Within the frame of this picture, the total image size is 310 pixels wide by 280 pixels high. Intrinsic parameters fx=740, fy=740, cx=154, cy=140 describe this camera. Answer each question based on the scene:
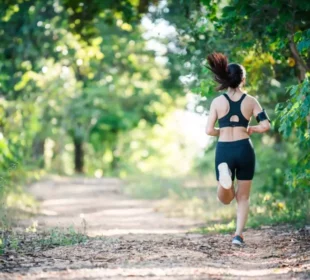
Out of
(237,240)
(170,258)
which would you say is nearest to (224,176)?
(237,240)

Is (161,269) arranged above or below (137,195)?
above

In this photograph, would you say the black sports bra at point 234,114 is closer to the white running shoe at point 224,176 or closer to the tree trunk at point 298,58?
the white running shoe at point 224,176

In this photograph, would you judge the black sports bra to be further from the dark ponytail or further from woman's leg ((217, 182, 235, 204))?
woman's leg ((217, 182, 235, 204))

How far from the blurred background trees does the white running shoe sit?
0.80 metres

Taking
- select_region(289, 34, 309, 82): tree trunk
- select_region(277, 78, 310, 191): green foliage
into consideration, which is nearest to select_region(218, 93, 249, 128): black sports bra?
select_region(277, 78, 310, 191): green foliage

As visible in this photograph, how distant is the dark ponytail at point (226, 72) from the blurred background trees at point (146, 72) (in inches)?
23.8

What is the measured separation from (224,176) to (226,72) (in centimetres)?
122

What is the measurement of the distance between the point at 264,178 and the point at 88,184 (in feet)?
35.6

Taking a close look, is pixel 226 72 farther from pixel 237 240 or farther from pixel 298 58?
pixel 298 58

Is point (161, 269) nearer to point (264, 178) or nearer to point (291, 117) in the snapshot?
point (291, 117)

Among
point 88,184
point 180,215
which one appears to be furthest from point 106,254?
point 88,184

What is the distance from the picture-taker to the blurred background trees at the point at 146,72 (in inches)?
405

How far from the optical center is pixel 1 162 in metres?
13.3

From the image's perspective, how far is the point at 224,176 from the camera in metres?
8.42
